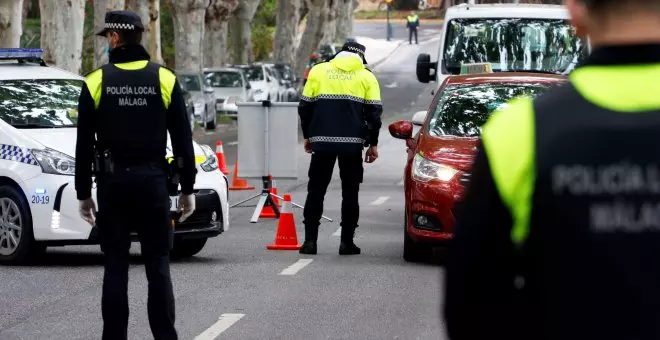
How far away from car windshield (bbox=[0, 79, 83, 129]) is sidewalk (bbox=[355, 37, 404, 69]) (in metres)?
63.9

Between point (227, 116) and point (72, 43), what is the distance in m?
15.0

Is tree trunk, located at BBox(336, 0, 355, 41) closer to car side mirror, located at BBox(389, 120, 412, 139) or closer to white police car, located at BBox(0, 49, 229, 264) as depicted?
car side mirror, located at BBox(389, 120, 412, 139)

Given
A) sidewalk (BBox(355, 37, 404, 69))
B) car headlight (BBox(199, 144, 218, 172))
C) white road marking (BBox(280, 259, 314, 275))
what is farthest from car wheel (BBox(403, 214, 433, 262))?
sidewalk (BBox(355, 37, 404, 69))

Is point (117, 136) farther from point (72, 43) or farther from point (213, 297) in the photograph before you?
point (72, 43)

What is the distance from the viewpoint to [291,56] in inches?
2474

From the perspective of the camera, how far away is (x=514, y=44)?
19.6 metres

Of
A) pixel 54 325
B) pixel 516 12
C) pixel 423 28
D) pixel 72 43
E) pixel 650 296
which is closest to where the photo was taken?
pixel 650 296

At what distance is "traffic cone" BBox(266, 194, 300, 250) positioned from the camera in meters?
13.2

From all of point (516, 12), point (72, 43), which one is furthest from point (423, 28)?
point (516, 12)

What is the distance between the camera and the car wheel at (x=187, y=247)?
12.6m

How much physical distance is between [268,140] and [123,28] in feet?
29.6

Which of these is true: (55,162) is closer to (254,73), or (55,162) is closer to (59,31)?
(59,31)

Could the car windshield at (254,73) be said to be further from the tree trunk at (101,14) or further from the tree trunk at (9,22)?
the tree trunk at (9,22)

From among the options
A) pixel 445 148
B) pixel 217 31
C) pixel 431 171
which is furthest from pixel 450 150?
pixel 217 31
